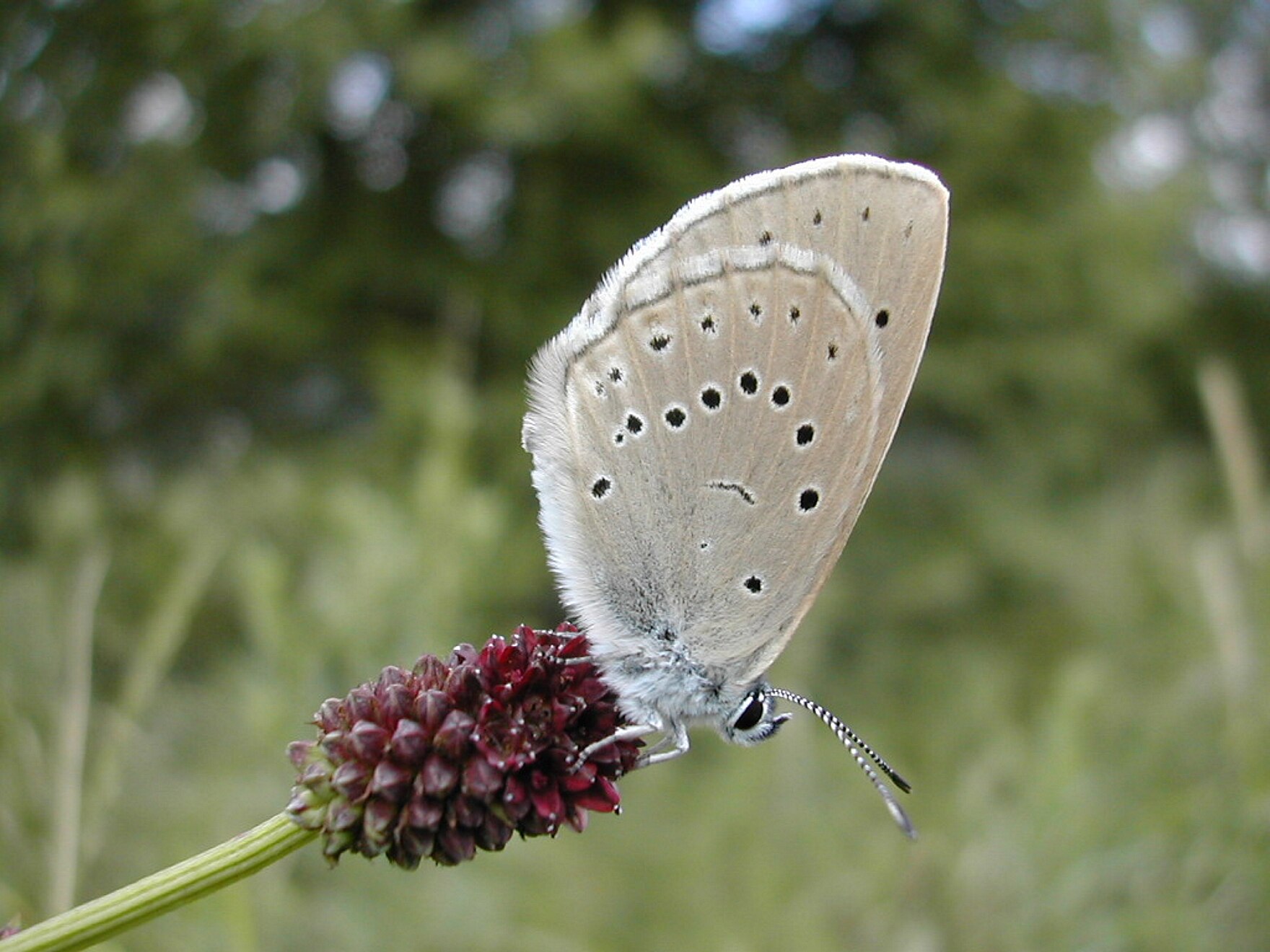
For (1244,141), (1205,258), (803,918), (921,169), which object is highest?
(1244,141)

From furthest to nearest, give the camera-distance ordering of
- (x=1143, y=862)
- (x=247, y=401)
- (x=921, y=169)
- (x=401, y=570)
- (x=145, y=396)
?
(x=247, y=401) < (x=145, y=396) < (x=401, y=570) < (x=1143, y=862) < (x=921, y=169)

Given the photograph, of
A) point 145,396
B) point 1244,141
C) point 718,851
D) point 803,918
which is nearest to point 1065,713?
point 803,918

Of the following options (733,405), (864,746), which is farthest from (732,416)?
(864,746)

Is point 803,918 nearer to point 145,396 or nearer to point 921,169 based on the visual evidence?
point 921,169

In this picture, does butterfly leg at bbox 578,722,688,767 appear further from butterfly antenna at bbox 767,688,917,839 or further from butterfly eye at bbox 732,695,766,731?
butterfly antenna at bbox 767,688,917,839

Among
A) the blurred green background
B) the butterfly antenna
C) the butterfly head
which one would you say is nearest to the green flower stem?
the blurred green background

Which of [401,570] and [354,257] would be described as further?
[354,257]
